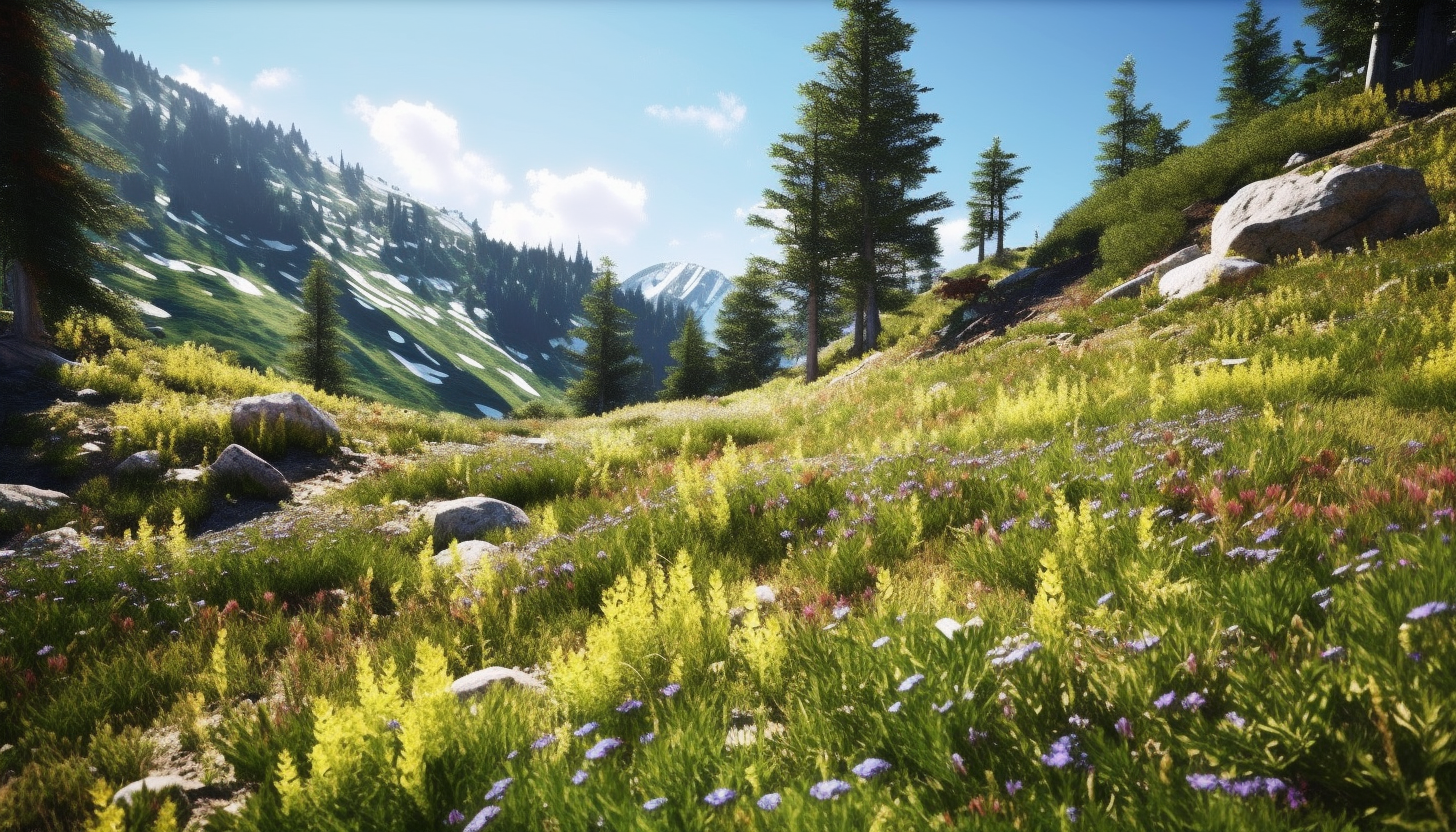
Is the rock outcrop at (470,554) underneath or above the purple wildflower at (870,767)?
underneath

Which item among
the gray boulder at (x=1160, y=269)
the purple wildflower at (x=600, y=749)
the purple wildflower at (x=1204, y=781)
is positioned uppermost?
the gray boulder at (x=1160, y=269)

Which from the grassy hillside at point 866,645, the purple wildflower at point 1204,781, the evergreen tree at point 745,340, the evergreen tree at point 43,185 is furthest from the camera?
the evergreen tree at point 745,340

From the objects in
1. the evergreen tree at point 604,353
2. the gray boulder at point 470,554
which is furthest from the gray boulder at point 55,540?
the evergreen tree at point 604,353

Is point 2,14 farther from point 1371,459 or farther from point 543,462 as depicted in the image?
point 1371,459

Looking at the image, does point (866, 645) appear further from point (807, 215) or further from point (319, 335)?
point (319, 335)

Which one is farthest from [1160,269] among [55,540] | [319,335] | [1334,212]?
[319,335]

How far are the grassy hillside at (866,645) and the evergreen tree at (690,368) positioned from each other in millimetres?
41361

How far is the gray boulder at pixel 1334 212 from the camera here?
1284 cm

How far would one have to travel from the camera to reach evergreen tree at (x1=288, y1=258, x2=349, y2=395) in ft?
A: 124

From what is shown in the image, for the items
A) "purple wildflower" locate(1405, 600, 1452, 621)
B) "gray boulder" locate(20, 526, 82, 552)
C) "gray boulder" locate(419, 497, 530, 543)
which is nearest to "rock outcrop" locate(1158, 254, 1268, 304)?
"purple wildflower" locate(1405, 600, 1452, 621)

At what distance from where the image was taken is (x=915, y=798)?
64.1 inches

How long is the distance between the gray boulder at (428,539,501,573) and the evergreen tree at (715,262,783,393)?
40.3 m

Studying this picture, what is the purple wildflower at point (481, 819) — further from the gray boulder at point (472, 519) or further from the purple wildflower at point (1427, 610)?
the gray boulder at point (472, 519)

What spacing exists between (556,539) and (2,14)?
70.5ft
